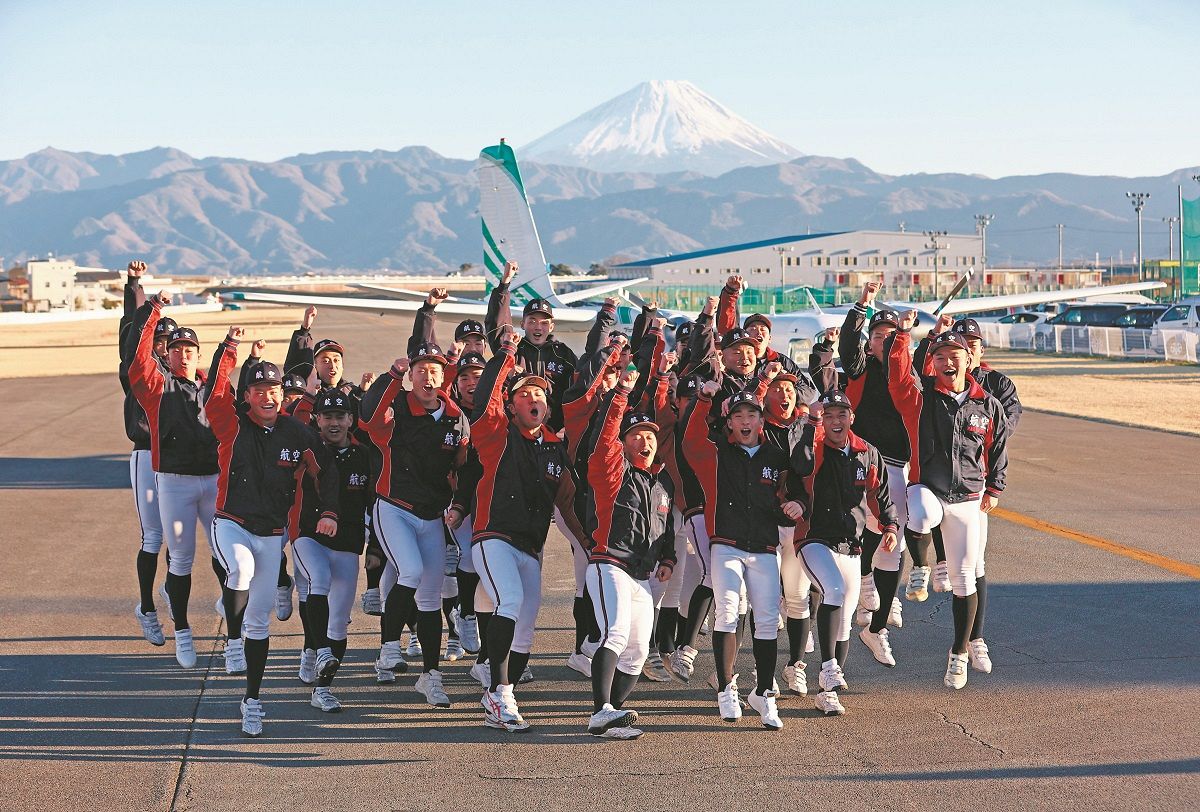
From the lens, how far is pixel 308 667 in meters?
8.88

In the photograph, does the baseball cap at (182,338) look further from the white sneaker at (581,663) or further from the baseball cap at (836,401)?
the baseball cap at (836,401)

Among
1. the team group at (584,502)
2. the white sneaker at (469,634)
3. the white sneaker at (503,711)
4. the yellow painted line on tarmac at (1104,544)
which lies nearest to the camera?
the white sneaker at (503,711)

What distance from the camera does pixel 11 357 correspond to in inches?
2178

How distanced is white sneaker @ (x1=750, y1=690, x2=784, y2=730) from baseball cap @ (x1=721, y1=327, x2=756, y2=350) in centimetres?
284

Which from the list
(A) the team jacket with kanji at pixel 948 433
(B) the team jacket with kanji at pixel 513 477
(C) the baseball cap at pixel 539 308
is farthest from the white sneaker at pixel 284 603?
(A) the team jacket with kanji at pixel 948 433

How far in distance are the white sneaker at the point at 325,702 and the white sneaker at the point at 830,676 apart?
3.33m

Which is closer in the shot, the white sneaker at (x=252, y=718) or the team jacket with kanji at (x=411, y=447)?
the white sneaker at (x=252, y=718)

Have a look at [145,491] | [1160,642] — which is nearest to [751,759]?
[1160,642]

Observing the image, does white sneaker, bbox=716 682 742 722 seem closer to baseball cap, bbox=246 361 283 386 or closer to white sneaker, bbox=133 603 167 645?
baseball cap, bbox=246 361 283 386

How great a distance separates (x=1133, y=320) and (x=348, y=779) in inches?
1949

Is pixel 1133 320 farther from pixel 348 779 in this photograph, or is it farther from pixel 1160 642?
pixel 348 779

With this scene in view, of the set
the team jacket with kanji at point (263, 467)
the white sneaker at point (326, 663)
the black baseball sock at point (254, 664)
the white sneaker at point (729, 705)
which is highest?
the team jacket with kanji at point (263, 467)

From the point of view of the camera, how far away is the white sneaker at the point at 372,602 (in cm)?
1017

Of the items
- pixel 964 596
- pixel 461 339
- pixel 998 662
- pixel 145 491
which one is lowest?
pixel 998 662
